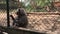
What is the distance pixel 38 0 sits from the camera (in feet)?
30.6

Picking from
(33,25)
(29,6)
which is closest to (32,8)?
(29,6)

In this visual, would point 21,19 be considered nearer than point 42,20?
Yes

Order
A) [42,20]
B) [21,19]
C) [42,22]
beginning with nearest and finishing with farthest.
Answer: [21,19], [42,22], [42,20]

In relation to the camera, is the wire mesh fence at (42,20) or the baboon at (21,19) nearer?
the baboon at (21,19)

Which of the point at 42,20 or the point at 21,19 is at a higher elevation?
the point at 21,19

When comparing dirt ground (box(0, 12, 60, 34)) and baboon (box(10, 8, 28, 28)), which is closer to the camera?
baboon (box(10, 8, 28, 28))

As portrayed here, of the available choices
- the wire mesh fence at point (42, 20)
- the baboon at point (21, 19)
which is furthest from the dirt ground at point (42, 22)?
the baboon at point (21, 19)

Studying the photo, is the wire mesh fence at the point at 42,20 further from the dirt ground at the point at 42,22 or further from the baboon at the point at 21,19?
the baboon at the point at 21,19

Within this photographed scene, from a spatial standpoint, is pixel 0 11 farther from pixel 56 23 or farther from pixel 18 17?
pixel 56 23

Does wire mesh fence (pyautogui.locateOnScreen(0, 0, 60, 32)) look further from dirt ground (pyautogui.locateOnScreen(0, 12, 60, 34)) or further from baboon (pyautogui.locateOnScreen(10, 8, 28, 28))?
baboon (pyautogui.locateOnScreen(10, 8, 28, 28))

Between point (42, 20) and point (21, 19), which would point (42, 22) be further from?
point (21, 19)

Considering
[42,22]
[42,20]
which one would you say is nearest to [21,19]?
[42,22]

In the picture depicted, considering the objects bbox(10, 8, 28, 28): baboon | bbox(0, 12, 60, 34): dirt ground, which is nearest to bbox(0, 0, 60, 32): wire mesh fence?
bbox(0, 12, 60, 34): dirt ground

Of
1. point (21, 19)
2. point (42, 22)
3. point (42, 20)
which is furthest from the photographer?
point (42, 20)
